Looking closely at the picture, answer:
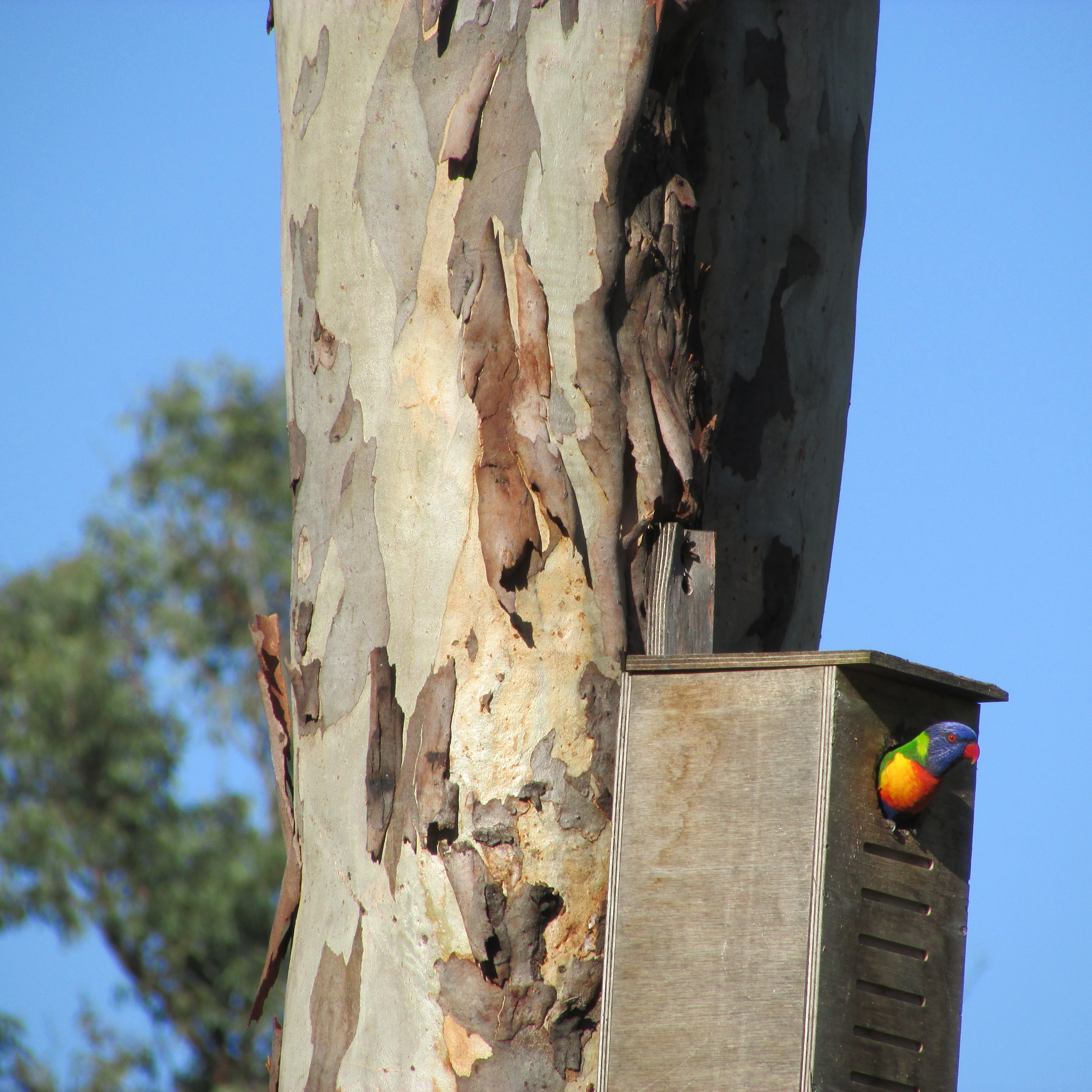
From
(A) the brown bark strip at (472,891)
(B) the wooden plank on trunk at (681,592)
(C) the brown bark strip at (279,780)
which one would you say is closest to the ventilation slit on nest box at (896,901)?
(B) the wooden plank on trunk at (681,592)

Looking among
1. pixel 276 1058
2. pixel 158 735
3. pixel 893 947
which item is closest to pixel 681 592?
pixel 893 947

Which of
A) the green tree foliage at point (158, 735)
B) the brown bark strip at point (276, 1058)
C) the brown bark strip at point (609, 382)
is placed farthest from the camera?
the green tree foliage at point (158, 735)

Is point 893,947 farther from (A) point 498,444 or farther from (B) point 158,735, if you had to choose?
(B) point 158,735

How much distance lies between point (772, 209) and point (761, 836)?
1028 mm

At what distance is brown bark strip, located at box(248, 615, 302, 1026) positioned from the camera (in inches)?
73.2

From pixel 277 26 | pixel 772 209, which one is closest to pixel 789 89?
pixel 772 209

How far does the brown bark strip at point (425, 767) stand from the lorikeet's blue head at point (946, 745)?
62 centimetres

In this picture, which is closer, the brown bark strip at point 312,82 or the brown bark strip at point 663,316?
the brown bark strip at point 663,316

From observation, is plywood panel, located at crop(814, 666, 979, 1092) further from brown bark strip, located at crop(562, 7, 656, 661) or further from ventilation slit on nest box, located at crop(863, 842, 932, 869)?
brown bark strip, located at crop(562, 7, 656, 661)

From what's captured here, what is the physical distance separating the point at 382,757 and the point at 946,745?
2.42ft

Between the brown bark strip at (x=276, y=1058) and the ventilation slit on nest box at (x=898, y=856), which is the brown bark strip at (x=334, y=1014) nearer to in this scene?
the brown bark strip at (x=276, y=1058)

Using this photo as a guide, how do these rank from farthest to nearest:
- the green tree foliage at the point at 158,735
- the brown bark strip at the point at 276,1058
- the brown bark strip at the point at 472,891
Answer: the green tree foliage at the point at 158,735
the brown bark strip at the point at 276,1058
the brown bark strip at the point at 472,891

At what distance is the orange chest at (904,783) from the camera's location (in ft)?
5.52

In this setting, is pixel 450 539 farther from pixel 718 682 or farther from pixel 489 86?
pixel 489 86
